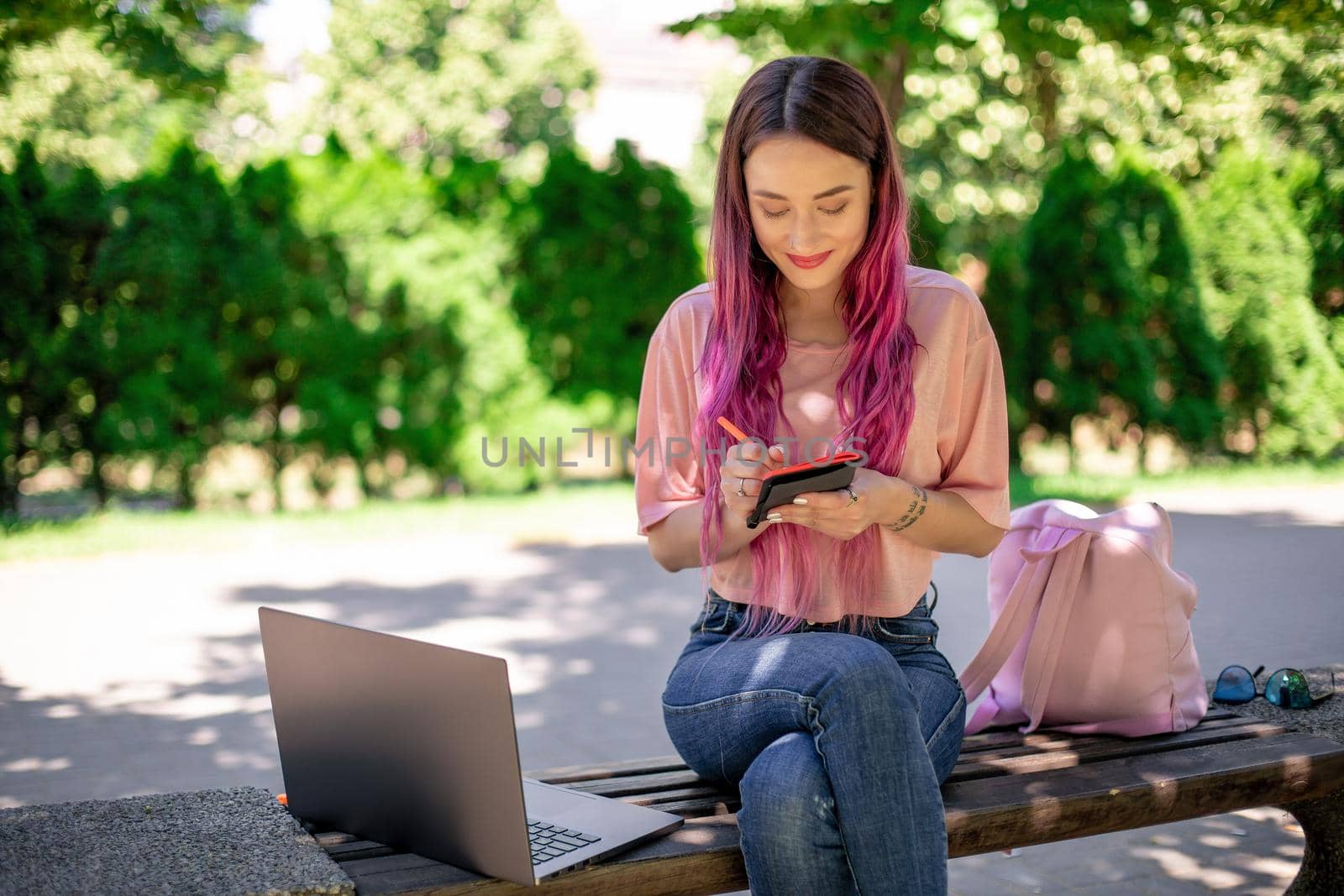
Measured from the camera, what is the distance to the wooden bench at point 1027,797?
79.9 inches

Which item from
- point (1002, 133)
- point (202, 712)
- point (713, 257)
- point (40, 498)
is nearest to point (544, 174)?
point (40, 498)

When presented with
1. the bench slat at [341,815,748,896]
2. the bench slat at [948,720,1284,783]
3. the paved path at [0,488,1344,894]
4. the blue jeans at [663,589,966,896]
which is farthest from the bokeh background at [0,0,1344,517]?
the bench slat at [341,815,748,896]

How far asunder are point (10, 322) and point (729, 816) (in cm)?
746

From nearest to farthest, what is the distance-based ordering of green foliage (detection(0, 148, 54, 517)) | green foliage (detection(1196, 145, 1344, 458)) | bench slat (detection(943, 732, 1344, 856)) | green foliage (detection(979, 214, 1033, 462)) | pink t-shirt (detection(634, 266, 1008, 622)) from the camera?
bench slat (detection(943, 732, 1344, 856)) < pink t-shirt (detection(634, 266, 1008, 622)) < green foliage (detection(0, 148, 54, 517)) < green foliage (detection(979, 214, 1033, 462)) < green foliage (detection(1196, 145, 1344, 458))

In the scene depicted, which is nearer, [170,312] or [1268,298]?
[170,312]

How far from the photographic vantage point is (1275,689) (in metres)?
2.96

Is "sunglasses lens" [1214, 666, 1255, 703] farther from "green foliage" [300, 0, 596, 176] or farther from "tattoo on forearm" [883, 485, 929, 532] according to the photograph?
"green foliage" [300, 0, 596, 176]

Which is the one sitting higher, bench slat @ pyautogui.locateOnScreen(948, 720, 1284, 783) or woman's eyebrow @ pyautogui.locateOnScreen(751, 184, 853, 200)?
woman's eyebrow @ pyautogui.locateOnScreen(751, 184, 853, 200)

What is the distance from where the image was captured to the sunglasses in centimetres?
293

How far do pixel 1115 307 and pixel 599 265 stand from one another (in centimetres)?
420

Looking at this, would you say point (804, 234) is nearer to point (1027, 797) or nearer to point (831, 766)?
point (831, 766)

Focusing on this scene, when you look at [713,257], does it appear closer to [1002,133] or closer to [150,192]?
[150,192]

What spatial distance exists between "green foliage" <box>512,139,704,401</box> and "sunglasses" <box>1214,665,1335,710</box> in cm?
699

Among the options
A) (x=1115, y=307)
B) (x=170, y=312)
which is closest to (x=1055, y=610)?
(x=170, y=312)
